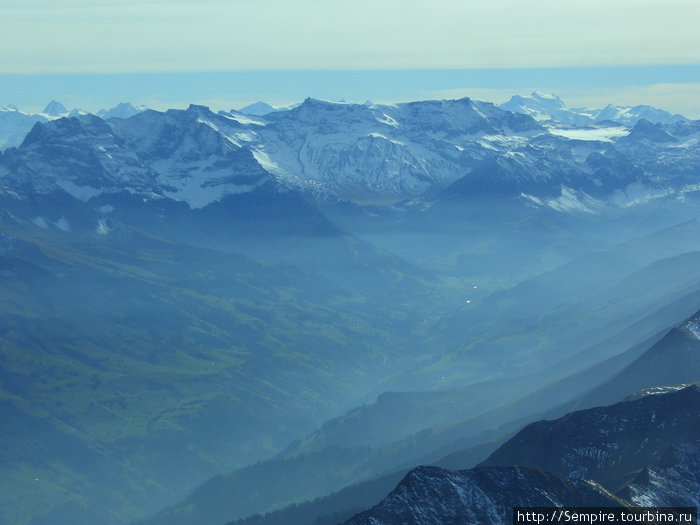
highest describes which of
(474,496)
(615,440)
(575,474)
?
(615,440)

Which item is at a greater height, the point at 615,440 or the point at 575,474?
the point at 615,440

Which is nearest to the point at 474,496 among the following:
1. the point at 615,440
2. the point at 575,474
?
the point at 575,474

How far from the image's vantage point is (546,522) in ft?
468

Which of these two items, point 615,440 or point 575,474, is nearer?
point 575,474

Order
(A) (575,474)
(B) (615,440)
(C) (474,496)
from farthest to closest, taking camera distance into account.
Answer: (B) (615,440) → (A) (575,474) → (C) (474,496)

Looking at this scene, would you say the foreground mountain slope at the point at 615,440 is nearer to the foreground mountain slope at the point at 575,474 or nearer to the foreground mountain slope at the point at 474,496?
the foreground mountain slope at the point at 575,474

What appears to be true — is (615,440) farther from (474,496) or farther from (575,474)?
(474,496)

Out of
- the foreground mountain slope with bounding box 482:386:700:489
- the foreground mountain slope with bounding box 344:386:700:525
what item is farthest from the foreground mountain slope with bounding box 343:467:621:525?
the foreground mountain slope with bounding box 482:386:700:489

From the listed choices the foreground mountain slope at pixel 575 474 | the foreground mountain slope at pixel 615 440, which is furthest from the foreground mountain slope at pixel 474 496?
the foreground mountain slope at pixel 615 440

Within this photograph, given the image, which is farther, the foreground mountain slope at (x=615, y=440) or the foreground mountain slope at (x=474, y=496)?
the foreground mountain slope at (x=615, y=440)

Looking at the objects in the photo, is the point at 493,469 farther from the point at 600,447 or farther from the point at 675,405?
the point at 675,405

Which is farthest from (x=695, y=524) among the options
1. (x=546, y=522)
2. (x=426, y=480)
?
(x=426, y=480)

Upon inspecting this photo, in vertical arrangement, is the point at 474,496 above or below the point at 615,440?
below

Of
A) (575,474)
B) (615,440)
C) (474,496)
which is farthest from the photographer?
(615,440)
